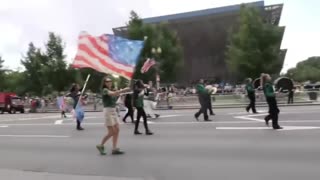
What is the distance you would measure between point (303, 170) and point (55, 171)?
14.8 feet

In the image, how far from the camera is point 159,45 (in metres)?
59.4

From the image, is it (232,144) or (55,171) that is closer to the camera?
(55,171)

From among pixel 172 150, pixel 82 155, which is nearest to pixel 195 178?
pixel 172 150

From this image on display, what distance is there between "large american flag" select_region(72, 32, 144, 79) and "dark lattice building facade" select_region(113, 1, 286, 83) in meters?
68.5

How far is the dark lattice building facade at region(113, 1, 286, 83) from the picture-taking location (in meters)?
82.2

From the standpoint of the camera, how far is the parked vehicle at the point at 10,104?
50491 millimetres

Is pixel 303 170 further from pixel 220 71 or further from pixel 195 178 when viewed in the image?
pixel 220 71

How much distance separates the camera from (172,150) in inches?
465

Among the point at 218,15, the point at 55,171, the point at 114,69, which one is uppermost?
the point at 218,15

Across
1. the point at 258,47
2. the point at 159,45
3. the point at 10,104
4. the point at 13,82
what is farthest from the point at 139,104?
the point at 13,82

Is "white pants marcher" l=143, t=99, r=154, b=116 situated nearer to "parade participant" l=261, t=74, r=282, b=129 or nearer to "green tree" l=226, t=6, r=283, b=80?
"parade participant" l=261, t=74, r=282, b=129

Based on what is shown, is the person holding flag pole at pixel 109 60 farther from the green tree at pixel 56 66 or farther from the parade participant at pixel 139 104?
the green tree at pixel 56 66

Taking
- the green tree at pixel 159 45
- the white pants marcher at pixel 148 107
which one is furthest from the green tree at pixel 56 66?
the white pants marcher at pixel 148 107

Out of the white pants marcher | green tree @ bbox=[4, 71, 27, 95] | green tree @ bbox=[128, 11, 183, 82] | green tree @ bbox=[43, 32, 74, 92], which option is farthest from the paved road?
green tree @ bbox=[4, 71, 27, 95]
